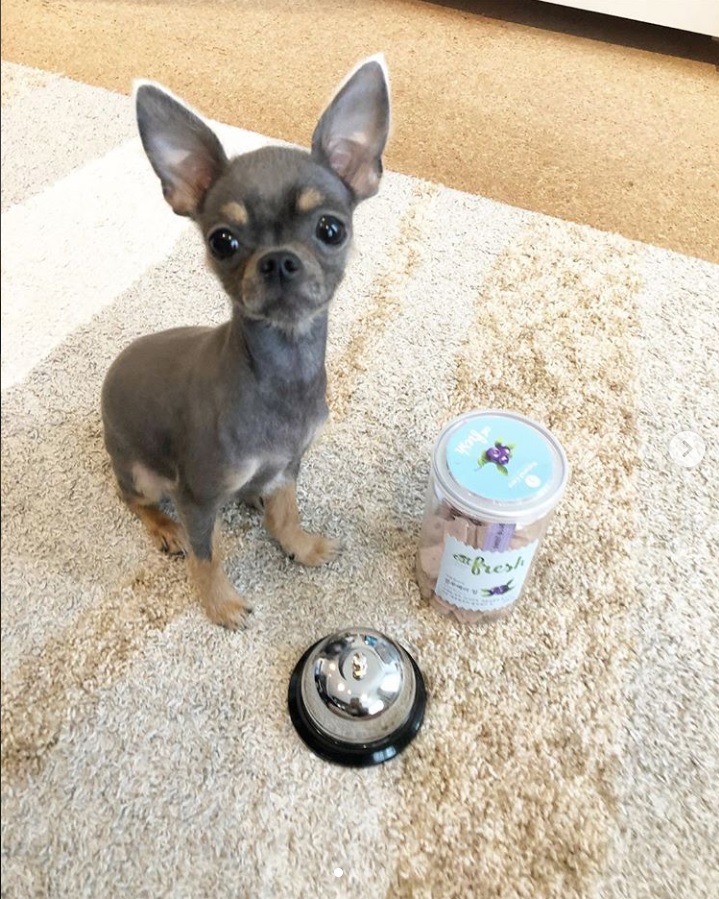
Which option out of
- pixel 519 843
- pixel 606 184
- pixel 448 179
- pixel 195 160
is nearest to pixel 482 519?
pixel 519 843

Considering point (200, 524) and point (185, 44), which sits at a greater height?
point (185, 44)

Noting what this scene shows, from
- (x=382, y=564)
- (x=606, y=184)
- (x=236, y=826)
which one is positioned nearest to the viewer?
(x=236, y=826)

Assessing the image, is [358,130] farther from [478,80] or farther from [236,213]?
[478,80]

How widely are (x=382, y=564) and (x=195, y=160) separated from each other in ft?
1.94

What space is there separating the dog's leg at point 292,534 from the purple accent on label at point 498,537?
261 mm

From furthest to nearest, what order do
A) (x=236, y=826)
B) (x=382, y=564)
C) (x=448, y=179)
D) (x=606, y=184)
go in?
(x=606, y=184) < (x=448, y=179) < (x=382, y=564) < (x=236, y=826)

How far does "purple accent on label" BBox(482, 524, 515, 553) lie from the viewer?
0.85 meters

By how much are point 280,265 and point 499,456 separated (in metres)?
0.38

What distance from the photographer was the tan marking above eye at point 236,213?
669mm

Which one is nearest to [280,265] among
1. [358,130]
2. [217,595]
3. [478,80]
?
[358,130]

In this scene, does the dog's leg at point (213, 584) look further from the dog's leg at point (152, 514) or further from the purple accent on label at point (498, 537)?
the purple accent on label at point (498, 537)

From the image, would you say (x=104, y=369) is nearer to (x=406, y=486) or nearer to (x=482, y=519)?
(x=406, y=486)

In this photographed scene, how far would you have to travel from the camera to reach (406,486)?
3.73ft

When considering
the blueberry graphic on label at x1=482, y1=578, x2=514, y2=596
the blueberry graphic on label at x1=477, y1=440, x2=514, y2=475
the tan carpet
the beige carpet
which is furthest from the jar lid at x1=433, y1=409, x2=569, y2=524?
the tan carpet
